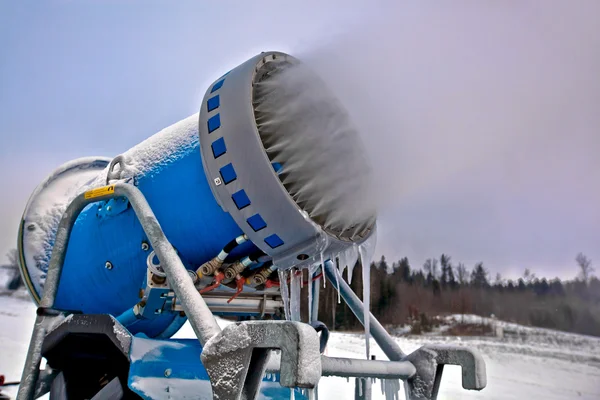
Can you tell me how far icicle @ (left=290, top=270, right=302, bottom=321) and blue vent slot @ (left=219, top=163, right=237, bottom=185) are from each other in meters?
0.51

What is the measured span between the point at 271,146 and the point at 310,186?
0.21 metres

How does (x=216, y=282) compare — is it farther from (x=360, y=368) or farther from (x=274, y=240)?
(x=360, y=368)

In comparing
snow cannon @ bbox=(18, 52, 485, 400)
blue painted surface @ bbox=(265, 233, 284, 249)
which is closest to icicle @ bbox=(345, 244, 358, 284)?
snow cannon @ bbox=(18, 52, 485, 400)

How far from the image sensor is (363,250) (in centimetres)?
226

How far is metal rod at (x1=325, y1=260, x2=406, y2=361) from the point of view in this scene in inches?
99.0

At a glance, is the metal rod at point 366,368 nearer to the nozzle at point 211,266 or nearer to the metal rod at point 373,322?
the metal rod at point 373,322

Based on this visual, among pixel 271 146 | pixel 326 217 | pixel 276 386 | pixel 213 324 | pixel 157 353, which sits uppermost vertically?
pixel 271 146

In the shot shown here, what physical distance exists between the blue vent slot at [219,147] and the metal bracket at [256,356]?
0.73 m

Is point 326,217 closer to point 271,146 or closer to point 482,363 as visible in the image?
point 271,146

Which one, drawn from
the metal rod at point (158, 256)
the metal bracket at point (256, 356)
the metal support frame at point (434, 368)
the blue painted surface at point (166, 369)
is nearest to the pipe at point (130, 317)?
the blue painted surface at point (166, 369)

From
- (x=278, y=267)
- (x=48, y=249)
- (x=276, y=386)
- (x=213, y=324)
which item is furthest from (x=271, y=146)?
(x=48, y=249)

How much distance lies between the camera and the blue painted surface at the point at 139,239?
7.14 ft

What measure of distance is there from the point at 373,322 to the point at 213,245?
1.01 m

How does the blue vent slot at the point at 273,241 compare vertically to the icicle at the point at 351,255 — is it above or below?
above
